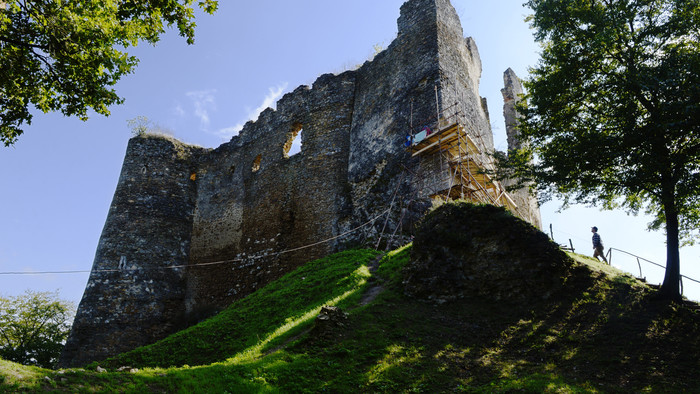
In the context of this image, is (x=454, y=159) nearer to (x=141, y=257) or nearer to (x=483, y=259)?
(x=483, y=259)

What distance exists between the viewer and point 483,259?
1005cm

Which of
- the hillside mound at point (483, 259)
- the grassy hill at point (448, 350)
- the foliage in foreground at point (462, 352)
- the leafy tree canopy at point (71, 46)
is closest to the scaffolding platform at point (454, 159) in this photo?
the hillside mound at point (483, 259)

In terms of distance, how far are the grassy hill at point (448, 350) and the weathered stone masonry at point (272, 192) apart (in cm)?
559

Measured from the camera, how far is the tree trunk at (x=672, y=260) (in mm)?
8906

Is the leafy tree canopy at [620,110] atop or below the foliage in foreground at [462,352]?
atop

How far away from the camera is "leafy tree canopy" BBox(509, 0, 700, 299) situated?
30.1 feet

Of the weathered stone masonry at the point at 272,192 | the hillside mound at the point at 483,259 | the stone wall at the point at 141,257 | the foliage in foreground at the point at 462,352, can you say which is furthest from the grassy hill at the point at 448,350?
the stone wall at the point at 141,257

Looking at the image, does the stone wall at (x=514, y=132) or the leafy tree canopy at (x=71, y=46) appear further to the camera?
the stone wall at (x=514, y=132)

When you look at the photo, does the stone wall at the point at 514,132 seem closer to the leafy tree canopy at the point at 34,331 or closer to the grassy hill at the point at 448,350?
the grassy hill at the point at 448,350

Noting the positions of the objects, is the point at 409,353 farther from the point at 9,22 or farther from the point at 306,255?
the point at 306,255

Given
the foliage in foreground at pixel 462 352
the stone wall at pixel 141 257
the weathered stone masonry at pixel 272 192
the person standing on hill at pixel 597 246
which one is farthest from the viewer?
the stone wall at pixel 141 257

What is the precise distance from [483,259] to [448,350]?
2.60 m

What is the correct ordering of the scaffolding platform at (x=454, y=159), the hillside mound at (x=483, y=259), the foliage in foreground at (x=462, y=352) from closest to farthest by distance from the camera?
the foliage in foreground at (x=462, y=352) < the hillside mound at (x=483, y=259) < the scaffolding platform at (x=454, y=159)

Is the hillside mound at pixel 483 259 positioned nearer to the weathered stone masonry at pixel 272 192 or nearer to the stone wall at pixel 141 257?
the weathered stone masonry at pixel 272 192
